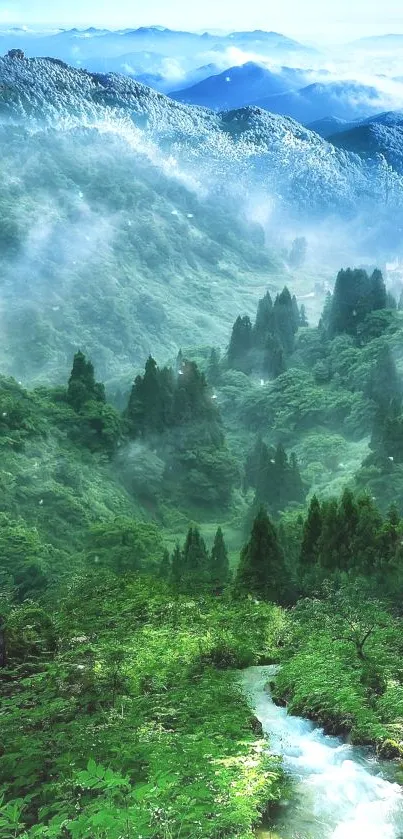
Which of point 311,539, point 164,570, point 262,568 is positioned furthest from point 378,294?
point 262,568

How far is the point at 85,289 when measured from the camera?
571ft

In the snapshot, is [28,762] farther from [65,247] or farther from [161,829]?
[65,247]

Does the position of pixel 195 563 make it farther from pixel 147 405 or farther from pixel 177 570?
pixel 147 405

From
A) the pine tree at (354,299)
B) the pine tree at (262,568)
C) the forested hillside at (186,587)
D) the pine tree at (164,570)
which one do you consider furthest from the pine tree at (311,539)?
the pine tree at (354,299)

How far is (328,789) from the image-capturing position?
23859 mm

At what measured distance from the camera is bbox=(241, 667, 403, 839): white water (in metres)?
21.5

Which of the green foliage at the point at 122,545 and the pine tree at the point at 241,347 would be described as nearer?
the green foliage at the point at 122,545

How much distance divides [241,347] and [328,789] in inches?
4518

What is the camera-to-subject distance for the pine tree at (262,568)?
4547 centimetres

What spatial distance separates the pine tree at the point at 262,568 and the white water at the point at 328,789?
51.9ft

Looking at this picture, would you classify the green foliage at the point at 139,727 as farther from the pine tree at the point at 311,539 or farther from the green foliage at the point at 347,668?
the pine tree at the point at 311,539

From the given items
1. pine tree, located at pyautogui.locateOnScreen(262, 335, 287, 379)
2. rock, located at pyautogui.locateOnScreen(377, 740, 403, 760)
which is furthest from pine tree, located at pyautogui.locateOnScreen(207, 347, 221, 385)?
rock, located at pyautogui.locateOnScreen(377, 740, 403, 760)

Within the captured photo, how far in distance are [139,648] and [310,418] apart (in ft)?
275

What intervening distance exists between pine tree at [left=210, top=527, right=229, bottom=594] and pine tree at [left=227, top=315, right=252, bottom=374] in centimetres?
7679
